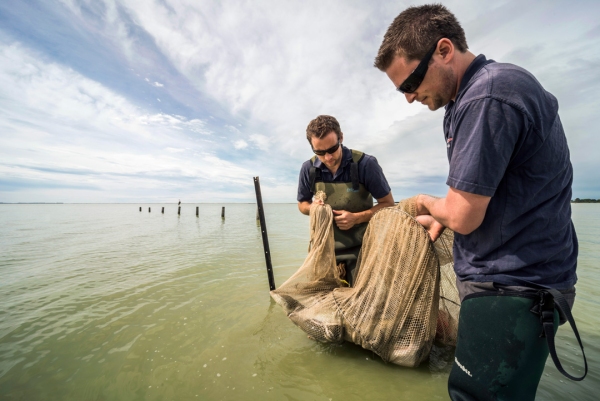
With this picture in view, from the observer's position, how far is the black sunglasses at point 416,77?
144cm

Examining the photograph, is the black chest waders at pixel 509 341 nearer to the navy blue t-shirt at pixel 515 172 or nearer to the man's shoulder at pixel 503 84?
the navy blue t-shirt at pixel 515 172

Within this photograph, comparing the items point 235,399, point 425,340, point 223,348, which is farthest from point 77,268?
point 425,340

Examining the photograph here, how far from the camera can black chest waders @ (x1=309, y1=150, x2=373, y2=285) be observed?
139 inches

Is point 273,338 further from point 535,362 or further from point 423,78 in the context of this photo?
point 423,78

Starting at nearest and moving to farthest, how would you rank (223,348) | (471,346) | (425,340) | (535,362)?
(535,362) → (471,346) → (425,340) → (223,348)

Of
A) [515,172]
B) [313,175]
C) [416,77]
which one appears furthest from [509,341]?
[313,175]

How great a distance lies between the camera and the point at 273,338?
3457 millimetres

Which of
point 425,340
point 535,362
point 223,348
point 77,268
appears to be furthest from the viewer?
point 77,268

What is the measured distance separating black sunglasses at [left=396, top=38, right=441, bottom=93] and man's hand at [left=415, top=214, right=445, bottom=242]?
1.19 m

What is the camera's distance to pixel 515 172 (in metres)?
1.25

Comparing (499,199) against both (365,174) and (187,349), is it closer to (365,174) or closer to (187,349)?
(365,174)

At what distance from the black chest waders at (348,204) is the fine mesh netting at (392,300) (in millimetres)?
767

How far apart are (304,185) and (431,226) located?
2019 millimetres

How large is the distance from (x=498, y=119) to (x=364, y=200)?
8.11ft
